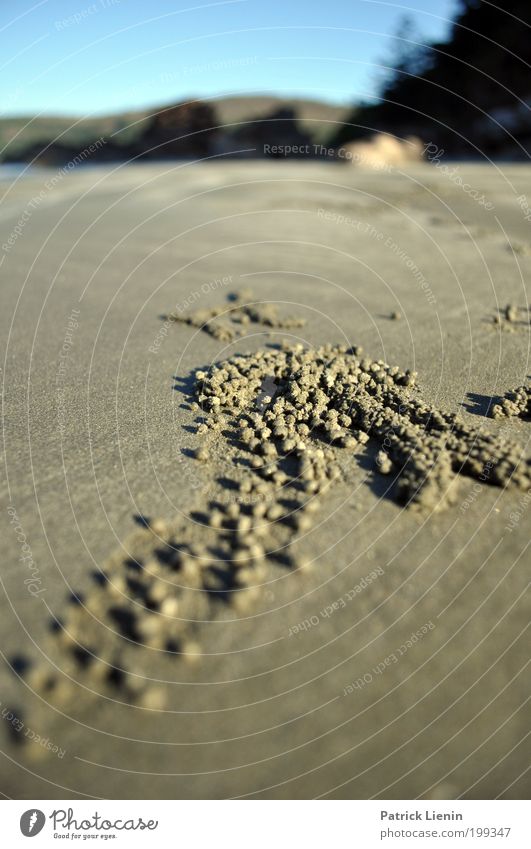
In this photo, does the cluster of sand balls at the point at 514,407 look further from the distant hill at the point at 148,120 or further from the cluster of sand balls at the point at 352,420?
the distant hill at the point at 148,120

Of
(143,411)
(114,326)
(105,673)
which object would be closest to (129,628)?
(105,673)

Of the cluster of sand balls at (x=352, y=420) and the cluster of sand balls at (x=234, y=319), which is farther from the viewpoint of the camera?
the cluster of sand balls at (x=234, y=319)

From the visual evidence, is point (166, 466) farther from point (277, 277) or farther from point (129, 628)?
point (277, 277)

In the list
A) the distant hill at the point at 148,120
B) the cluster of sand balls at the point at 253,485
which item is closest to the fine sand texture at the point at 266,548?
the cluster of sand balls at the point at 253,485
